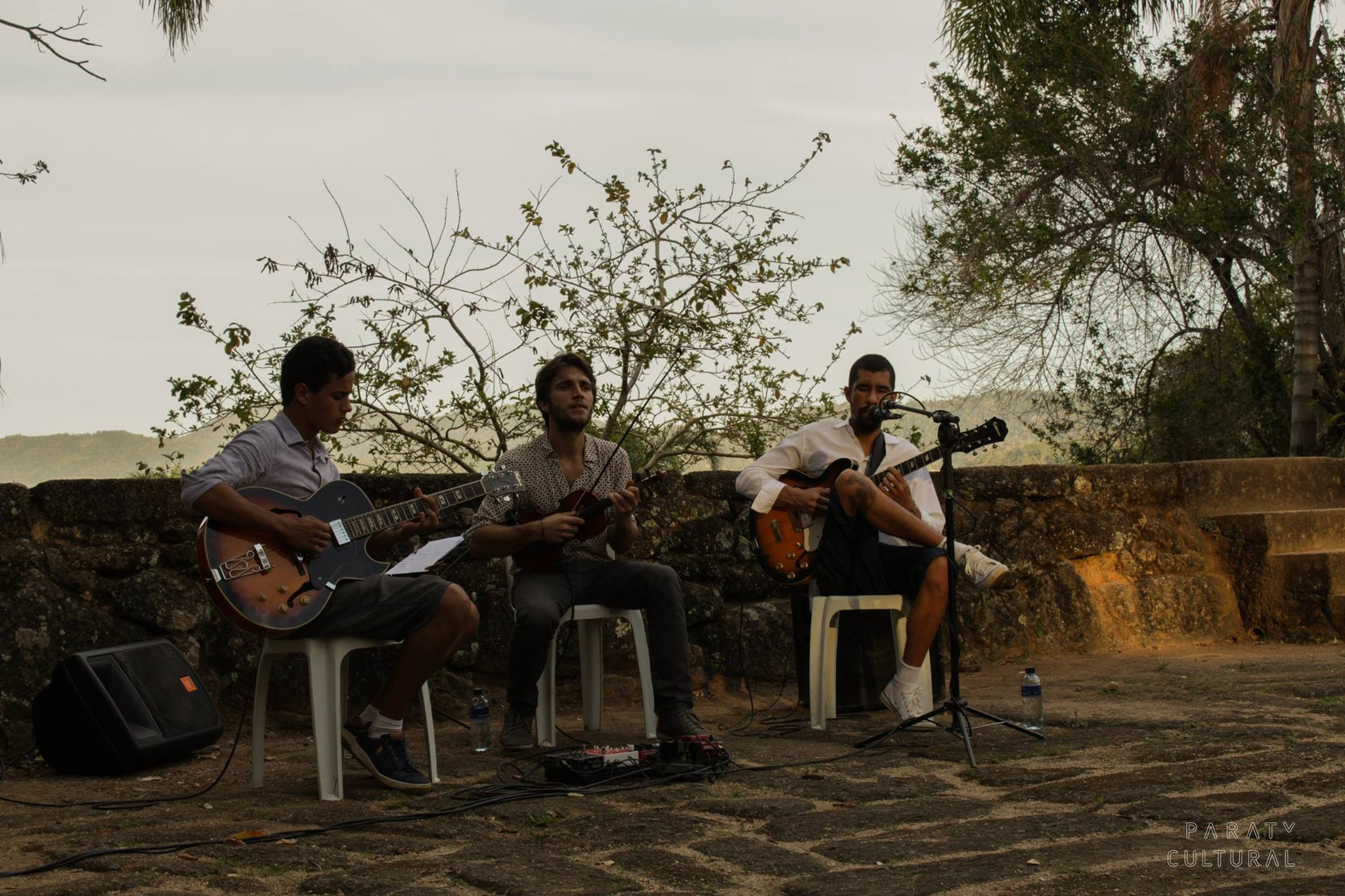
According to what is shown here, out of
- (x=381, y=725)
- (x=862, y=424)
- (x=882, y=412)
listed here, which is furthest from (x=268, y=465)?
(x=862, y=424)

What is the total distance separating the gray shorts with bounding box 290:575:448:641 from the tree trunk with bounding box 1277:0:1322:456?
8.44 meters

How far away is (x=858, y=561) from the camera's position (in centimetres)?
495

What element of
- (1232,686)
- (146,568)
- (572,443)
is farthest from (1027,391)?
(146,568)

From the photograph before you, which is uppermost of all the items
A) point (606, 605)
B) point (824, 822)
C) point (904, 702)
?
point (606, 605)

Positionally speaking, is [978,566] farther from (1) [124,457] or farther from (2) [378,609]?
(1) [124,457]

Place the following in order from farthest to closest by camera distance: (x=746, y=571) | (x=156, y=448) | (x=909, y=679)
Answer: (x=156, y=448)
(x=746, y=571)
(x=909, y=679)

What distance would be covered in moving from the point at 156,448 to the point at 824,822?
4.57 metres

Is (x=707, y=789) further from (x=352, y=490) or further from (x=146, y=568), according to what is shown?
(x=146, y=568)

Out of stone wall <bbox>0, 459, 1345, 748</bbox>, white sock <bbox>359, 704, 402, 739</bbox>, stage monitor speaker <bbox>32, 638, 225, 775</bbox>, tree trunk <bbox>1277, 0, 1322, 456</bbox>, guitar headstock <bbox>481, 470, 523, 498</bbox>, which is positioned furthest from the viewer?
tree trunk <bbox>1277, 0, 1322, 456</bbox>

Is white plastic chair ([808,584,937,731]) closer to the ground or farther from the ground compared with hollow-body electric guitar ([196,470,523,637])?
closer to the ground

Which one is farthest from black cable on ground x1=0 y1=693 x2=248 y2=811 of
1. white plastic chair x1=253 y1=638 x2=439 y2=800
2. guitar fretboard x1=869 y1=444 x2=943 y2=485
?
guitar fretboard x1=869 y1=444 x2=943 y2=485

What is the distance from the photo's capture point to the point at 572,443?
485 cm

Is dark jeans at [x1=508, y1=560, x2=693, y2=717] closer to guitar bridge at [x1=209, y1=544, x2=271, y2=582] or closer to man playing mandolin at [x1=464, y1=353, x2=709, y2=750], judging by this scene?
man playing mandolin at [x1=464, y1=353, x2=709, y2=750]

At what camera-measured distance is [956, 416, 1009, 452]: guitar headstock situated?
4.45m
